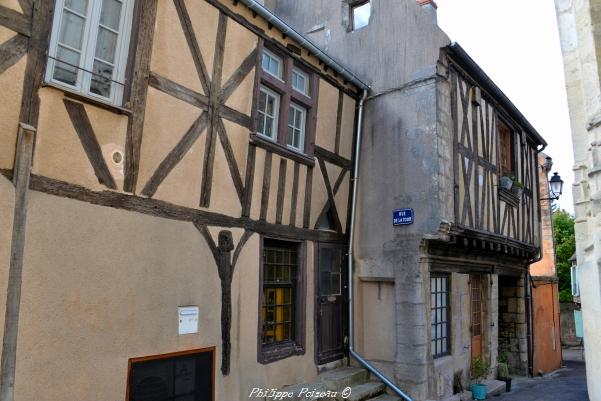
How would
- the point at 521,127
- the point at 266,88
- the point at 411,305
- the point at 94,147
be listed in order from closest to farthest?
the point at 94,147
the point at 266,88
the point at 411,305
the point at 521,127

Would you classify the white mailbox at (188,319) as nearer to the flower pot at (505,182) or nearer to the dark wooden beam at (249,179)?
the dark wooden beam at (249,179)

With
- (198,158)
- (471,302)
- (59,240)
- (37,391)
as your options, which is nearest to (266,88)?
(198,158)

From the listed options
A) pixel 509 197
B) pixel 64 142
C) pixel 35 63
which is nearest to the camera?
pixel 35 63

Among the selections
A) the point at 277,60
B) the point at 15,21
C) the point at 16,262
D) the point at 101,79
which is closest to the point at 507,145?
the point at 277,60

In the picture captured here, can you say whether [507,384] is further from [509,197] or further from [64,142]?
[64,142]

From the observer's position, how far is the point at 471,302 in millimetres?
8766

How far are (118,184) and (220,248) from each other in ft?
4.39

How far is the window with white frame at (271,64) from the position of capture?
602 centimetres

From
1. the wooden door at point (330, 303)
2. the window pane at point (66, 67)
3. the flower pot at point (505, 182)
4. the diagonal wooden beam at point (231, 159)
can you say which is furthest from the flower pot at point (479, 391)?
the window pane at point (66, 67)

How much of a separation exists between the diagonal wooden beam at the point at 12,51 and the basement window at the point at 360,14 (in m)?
5.94

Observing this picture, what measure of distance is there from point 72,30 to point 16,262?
1.89 meters

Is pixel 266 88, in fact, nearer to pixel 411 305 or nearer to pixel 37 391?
pixel 411 305

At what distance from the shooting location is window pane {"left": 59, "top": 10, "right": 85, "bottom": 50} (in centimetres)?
391

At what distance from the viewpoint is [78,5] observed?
4.04m
